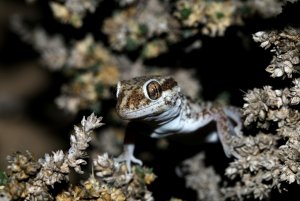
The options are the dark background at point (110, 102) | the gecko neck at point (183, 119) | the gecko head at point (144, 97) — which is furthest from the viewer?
the dark background at point (110, 102)

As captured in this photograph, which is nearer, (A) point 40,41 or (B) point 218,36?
(B) point 218,36

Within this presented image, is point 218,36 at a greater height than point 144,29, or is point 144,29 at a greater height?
point 144,29

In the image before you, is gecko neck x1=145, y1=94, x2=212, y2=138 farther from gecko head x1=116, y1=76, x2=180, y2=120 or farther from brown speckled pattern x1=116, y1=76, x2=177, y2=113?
brown speckled pattern x1=116, y1=76, x2=177, y2=113

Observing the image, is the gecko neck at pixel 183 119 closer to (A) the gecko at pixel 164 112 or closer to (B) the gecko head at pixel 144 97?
(A) the gecko at pixel 164 112

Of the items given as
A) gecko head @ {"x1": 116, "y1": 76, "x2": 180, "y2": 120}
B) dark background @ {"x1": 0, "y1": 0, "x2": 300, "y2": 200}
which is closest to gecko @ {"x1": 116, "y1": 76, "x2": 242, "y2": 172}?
gecko head @ {"x1": 116, "y1": 76, "x2": 180, "y2": 120}

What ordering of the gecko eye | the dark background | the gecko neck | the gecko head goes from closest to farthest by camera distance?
the gecko head < the gecko eye < the gecko neck < the dark background

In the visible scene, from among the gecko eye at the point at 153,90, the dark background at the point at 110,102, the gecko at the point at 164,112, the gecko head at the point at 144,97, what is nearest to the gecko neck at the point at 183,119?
the gecko at the point at 164,112

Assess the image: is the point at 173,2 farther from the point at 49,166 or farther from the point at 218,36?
the point at 49,166

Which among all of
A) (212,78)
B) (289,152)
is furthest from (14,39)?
(289,152)
